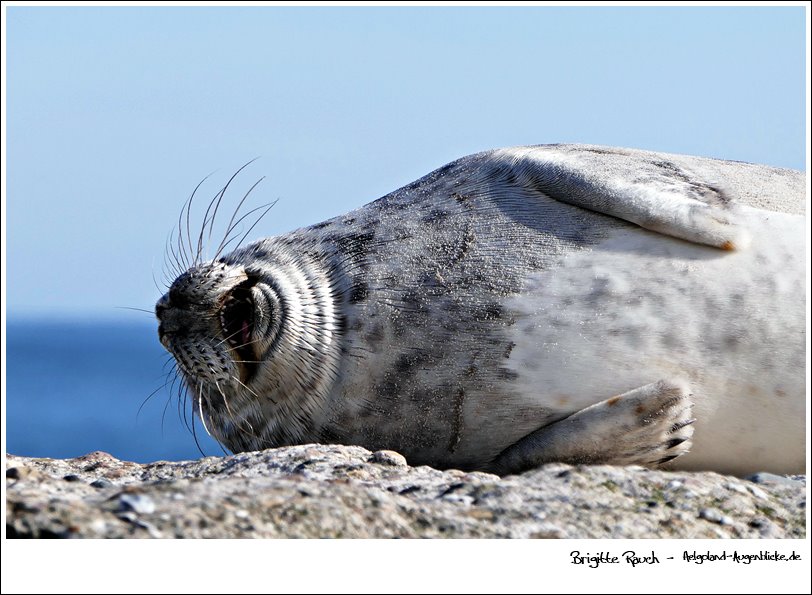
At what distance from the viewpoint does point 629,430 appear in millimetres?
4980

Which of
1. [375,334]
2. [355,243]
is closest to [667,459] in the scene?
[375,334]

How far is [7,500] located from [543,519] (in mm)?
1737

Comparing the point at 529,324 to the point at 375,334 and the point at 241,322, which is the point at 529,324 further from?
the point at 241,322

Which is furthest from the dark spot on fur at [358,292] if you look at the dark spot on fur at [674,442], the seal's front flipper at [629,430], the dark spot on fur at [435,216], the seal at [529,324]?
the dark spot on fur at [674,442]

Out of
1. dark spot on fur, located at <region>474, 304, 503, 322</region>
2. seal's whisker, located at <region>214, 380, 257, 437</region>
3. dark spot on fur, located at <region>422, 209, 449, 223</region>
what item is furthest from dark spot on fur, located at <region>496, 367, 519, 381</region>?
seal's whisker, located at <region>214, 380, 257, 437</region>

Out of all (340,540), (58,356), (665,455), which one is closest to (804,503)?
(665,455)

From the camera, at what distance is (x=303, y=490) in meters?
3.83

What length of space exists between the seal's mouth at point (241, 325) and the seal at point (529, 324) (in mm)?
11

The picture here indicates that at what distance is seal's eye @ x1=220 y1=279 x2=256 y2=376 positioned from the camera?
5547 millimetres

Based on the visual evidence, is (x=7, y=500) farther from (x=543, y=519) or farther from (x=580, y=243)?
(x=580, y=243)

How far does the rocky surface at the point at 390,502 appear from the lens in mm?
3471

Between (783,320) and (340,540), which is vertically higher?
(783,320)

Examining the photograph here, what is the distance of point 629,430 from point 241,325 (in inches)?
75.5

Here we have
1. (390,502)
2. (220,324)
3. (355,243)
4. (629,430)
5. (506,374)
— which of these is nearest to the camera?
(390,502)
